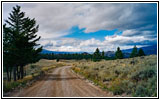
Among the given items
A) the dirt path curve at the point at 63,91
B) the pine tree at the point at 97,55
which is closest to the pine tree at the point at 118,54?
the pine tree at the point at 97,55

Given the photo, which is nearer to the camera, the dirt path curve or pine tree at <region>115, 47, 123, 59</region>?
the dirt path curve

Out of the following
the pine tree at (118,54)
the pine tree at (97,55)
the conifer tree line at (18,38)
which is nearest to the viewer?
Result: the conifer tree line at (18,38)

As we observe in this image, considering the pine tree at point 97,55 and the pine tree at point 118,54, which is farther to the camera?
the pine tree at point 97,55

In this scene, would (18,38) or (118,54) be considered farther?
(118,54)

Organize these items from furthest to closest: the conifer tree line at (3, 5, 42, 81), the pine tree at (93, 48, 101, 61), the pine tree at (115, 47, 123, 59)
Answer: the pine tree at (93, 48, 101, 61) → the pine tree at (115, 47, 123, 59) → the conifer tree line at (3, 5, 42, 81)

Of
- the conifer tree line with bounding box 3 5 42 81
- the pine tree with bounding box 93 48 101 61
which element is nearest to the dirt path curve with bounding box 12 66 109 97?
the conifer tree line with bounding box 3 5 42 81

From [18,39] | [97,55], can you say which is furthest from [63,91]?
[97,55]

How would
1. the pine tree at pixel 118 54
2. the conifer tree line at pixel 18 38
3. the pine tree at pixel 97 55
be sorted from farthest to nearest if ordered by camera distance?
the pine tree at pixel 97 55 → the pine tree at pixel 118 54 → the conifer tree line at pixel 18 38

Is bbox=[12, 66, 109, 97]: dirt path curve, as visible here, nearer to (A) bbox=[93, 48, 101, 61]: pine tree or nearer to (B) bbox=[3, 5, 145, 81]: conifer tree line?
(B) bbox=[3, 5, 145, 81]: conifer tree line

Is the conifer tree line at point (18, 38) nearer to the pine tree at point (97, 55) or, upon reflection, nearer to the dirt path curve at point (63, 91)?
the dirt path curve at point (63, 91)

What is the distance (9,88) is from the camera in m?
12.0

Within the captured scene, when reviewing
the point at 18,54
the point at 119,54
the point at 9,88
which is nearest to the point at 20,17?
the point at 18,54

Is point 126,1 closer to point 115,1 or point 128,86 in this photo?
point 115,1

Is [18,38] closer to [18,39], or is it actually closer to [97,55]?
[18,39]
